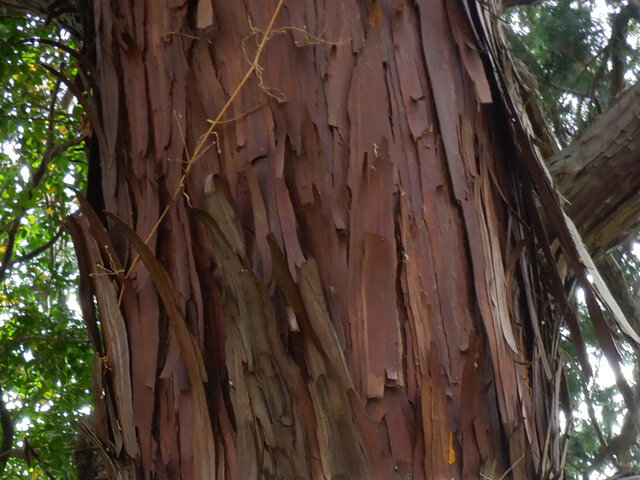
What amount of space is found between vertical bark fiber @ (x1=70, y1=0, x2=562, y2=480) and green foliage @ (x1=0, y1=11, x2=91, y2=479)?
5.83 feet

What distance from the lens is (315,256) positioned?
3.21 feet

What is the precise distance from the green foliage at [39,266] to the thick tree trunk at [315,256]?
1773 millimetres

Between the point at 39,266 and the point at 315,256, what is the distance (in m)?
3.42

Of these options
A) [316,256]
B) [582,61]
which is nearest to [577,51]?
[582,61]

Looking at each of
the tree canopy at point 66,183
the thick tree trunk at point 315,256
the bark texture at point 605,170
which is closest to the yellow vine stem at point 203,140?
the thick tree trunk at point 315,256

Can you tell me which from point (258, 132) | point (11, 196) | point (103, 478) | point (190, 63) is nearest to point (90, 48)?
point (190, 63)

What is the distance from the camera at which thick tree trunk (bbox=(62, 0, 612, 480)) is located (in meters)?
0.92

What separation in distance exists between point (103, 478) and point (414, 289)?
5.49ft

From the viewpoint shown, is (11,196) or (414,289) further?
(11,196)

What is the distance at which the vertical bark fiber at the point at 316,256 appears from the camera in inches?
36.4

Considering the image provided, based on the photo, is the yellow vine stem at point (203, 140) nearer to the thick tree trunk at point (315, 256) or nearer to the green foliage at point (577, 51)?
the thick tree trunk at point (315, 256)

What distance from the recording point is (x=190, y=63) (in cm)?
110

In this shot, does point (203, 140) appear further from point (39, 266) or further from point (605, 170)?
point (39, 266)

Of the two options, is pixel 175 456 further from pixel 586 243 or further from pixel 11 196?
pixel 11 196
